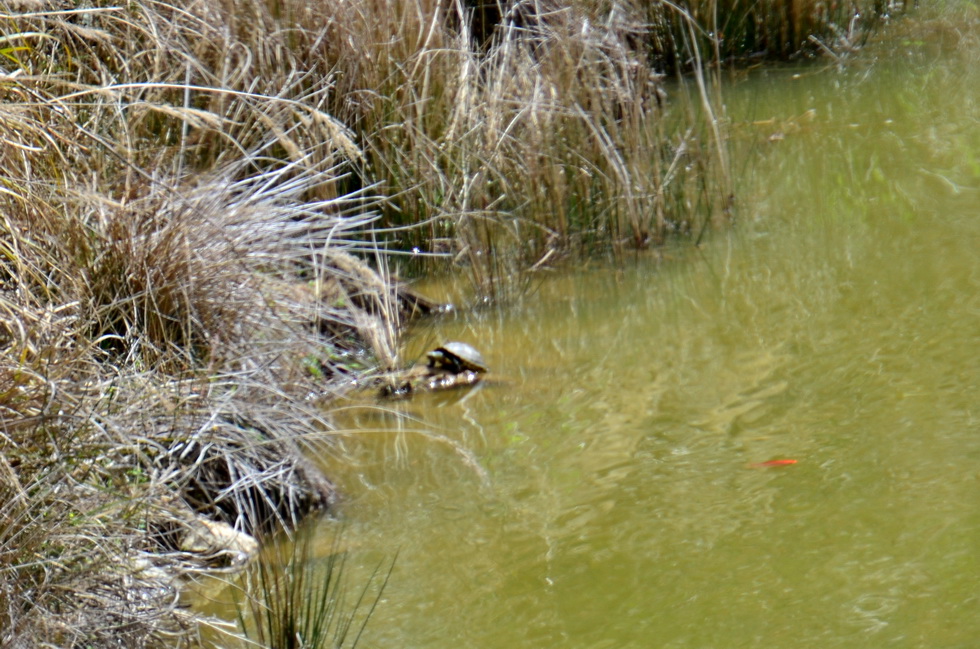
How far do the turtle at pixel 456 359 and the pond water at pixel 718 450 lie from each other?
4.4 inches

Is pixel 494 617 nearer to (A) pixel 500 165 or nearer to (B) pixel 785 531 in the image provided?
(B) pixel 785 531

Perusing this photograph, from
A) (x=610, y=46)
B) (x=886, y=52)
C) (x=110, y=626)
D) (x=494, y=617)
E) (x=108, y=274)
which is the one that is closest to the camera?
(x=110, y=626)

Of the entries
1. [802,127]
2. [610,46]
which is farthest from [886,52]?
[610,46]

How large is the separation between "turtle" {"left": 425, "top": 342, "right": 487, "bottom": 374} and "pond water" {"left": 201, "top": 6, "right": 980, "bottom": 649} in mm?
112

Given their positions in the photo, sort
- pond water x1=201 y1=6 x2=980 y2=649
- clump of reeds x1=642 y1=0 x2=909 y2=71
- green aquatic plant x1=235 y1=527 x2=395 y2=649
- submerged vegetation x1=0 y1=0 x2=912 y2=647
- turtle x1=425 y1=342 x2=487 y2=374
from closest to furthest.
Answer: green aquatic plant x1=235 y1=527 x2=395 y2=649, submerged vegetation x1=0 y1=0 x2=912 y2=647, pond water x1=201 y1=6 x2=980 y2=649, turtle x1=425 y1=342 x2=487 y2=374, clump of reeds x1=642 y1=0 x2=909 y2=71

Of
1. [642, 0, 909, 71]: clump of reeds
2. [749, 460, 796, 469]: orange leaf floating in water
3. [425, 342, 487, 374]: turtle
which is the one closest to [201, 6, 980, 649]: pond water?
[749, 460, 796, 469]: orange leaf floating in water

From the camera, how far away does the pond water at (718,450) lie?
2.60m

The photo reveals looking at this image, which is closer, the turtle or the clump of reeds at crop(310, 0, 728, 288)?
the turtle

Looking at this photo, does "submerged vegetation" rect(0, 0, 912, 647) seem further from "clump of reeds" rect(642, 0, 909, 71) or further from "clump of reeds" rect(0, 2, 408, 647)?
"clump of reeds" rect(642, 0, 909, 71)

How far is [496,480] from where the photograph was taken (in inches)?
130

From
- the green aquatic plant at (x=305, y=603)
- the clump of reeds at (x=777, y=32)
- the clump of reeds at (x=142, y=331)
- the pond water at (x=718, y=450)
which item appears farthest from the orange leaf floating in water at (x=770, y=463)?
the clump of reeds at (x=777, y=32)

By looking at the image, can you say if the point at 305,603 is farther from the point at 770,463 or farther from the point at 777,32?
the point at 777,32

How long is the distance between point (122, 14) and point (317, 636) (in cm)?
262

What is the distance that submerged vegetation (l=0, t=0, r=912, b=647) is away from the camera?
95.0 inches
